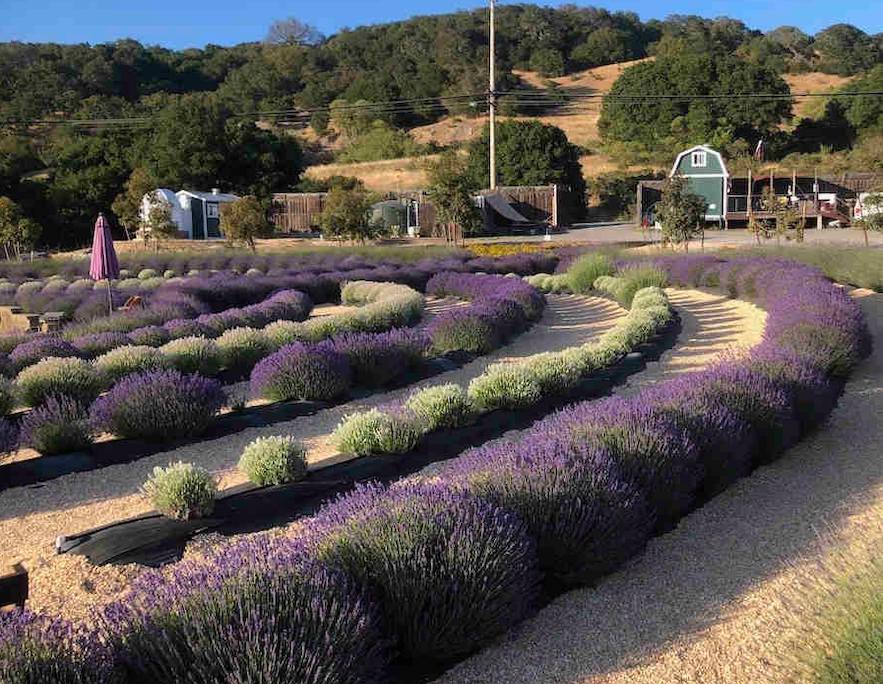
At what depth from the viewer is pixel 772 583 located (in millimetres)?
4012

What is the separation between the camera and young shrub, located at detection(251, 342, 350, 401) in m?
8.10

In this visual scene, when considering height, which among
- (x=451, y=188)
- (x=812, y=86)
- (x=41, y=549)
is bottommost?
(x=41, y=549)

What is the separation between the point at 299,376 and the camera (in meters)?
8.09

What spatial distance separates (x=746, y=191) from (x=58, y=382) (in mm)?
45210

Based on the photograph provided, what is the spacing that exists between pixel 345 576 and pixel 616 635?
4.04 ft

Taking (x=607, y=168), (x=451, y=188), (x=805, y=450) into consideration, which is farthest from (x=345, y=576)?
(x=607, y=168)

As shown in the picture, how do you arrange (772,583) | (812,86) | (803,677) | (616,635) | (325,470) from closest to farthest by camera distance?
(803,677)
(616,635)
(772,583)
(325,470)
(812,86)

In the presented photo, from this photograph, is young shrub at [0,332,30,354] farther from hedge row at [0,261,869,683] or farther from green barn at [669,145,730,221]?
green barn at [669,145,730,221]

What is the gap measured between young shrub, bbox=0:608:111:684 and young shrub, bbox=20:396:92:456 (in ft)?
13.4

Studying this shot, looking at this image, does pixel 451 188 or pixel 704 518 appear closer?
pixel 704 518

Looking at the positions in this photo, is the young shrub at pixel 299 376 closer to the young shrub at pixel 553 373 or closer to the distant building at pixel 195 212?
the young shrub at pixel 553 373

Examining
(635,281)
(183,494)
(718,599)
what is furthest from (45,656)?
(635,281)

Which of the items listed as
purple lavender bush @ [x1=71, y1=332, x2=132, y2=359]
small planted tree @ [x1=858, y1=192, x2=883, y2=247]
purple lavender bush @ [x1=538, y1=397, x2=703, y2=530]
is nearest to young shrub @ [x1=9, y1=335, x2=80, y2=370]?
purple lavender bush @ [x1=71, y1=332, x2=132, y2=359]

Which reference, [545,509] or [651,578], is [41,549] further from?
[651,578]
